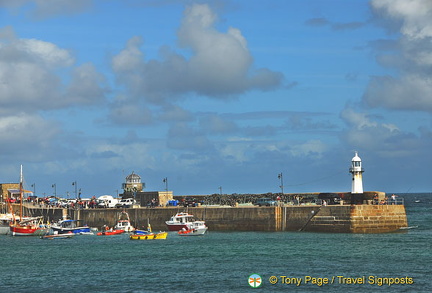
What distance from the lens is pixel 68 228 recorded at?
325ft

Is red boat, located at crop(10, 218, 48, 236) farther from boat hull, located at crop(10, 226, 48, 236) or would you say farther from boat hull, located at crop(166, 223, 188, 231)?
boat hull, located at crop(166, 223, 188, 231)

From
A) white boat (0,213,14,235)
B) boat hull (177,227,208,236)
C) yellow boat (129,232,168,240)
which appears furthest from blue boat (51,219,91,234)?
boat hull (177,227,208,236)

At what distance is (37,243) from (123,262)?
91.9 feet

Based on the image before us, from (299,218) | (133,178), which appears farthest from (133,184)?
(299,218)

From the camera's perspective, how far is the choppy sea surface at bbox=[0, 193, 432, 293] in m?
51.1

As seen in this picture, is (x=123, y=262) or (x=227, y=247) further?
(x=227, y=247)

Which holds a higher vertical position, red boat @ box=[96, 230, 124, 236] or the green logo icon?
red boat @ box=[96, 230, 124, 236]

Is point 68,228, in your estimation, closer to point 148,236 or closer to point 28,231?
point 28,231

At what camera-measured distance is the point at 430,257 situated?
63375 mm

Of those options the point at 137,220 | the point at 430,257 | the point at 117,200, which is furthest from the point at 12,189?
the point at 430,257

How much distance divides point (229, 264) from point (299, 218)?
24.6 meters

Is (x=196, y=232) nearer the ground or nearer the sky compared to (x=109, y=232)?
nearer the ground

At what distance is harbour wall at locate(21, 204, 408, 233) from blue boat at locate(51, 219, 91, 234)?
25.8 feet

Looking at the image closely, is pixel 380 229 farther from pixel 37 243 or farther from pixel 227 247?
pixel 37 243
